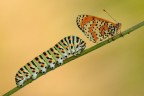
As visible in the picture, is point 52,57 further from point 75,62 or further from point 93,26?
point 75,62

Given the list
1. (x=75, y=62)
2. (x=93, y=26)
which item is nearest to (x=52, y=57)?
(x=93, y=26)

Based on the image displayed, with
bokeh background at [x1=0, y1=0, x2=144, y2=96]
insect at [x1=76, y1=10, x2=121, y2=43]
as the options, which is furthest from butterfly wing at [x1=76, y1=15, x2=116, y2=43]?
bokeh background at [x1=0, y1=0, x2=144, y2=96]

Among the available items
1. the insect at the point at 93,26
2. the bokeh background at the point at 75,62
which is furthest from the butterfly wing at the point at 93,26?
the bokeh background at the point at 75,62

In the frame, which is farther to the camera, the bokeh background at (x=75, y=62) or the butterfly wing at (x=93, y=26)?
the bokeh background at (x=75, y=62)

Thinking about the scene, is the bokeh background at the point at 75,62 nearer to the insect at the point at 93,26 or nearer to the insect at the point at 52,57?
the insect at the point at 52,57

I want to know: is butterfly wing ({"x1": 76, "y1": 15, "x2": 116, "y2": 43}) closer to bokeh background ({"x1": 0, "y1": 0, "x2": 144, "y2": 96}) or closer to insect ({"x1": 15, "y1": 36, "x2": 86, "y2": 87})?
insect ({"x1": 15, "y1": 36, "x2": 86, "y2": 87})

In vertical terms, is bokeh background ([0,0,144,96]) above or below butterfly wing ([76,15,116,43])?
above

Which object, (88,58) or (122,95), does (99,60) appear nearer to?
(88,58)

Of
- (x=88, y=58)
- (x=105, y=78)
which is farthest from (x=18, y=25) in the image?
(x=105, y=78)
